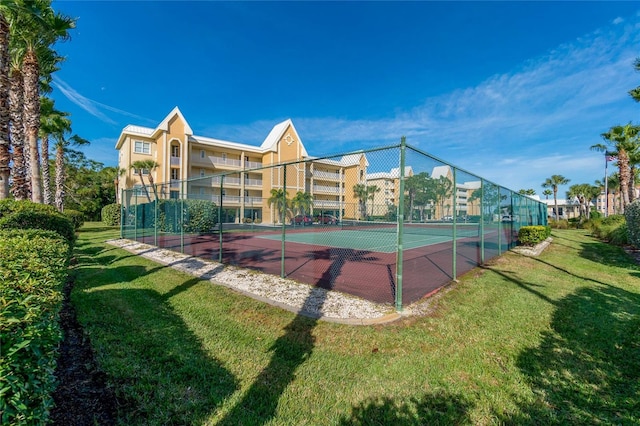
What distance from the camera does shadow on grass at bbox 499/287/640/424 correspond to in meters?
2.44

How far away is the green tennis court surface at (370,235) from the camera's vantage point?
6387 millimetres

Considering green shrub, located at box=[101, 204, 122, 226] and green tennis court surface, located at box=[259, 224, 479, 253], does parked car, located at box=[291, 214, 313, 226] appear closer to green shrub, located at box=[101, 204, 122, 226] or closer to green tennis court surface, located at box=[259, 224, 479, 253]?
green tennis court surface, located at box=[259, 224, 479, 253]

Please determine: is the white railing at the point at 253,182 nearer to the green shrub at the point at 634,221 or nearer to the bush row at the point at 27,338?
the green shrub at the point at 634,221

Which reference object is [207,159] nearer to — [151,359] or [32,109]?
[32,109]

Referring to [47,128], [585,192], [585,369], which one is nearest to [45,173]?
[47,128]

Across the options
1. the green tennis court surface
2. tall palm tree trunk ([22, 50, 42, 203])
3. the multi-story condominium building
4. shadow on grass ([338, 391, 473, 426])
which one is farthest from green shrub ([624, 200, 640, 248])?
tall palm tree trunk ([22, 50, 42, 203])

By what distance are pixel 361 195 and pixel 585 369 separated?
3.83 meters

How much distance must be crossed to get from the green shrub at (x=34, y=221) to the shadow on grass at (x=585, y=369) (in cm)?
971

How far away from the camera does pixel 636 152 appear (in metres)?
20.8

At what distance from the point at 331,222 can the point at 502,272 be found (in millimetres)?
4916

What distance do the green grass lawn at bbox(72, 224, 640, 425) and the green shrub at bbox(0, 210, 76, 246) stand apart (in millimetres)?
3001

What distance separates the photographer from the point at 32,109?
39.6 feet

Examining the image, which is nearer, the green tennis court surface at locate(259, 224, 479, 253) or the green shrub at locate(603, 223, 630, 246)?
the green tennis court surface at locate(259, 224, 479, 253)

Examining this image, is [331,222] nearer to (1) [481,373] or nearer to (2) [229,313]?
(2) [229,313]
